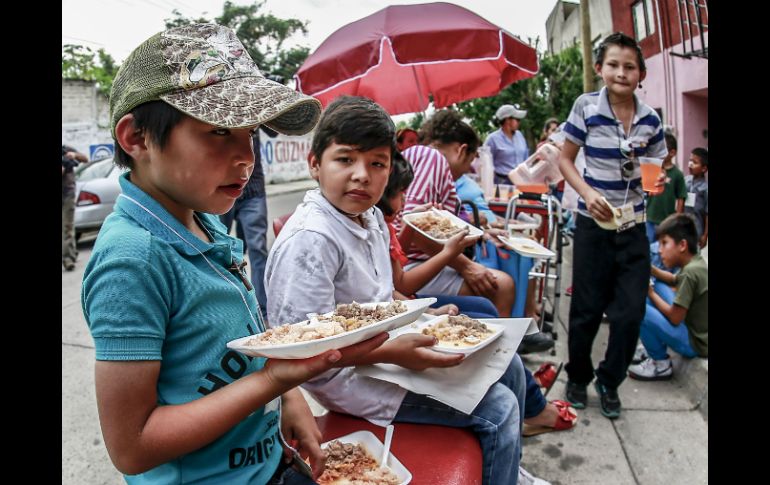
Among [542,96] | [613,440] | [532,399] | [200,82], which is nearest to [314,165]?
[200,82]

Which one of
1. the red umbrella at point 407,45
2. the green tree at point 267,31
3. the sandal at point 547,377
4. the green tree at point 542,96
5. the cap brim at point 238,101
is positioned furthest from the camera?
the green tree at point 267,31

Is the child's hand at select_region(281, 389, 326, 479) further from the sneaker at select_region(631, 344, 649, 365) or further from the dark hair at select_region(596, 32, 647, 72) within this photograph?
the sneaker at select_region(631, 344, 649, 365)

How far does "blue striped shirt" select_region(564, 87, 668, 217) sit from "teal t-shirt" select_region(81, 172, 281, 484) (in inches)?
98.7

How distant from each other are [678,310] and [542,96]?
14.3 meters

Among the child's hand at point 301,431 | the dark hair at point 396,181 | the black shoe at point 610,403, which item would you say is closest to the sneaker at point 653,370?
the black shoe at point 610,403

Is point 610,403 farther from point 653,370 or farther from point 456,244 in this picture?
point 456,244

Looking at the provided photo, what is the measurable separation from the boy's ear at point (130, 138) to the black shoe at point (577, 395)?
3070 mm

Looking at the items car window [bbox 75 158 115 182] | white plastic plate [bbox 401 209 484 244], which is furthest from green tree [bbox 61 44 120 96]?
white plastic plate [bbox 401 209 484 244]

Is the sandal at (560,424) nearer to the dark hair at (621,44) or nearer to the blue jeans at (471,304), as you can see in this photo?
the blue jeans at (471,304)

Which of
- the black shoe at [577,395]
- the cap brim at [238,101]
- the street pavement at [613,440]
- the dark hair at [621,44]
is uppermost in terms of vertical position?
the dark hair at [621,44]

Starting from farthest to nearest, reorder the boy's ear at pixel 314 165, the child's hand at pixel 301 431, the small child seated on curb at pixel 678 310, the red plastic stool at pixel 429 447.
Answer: the small child seated on curb at pixel 678 310
the boy's ear at pixel 314 165
the red plastic stool at pixel 429 447
the child's hand at pixel 301 431

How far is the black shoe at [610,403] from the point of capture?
127 inches

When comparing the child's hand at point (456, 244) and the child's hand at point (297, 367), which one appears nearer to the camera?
the child's hand at point (297, 367)
